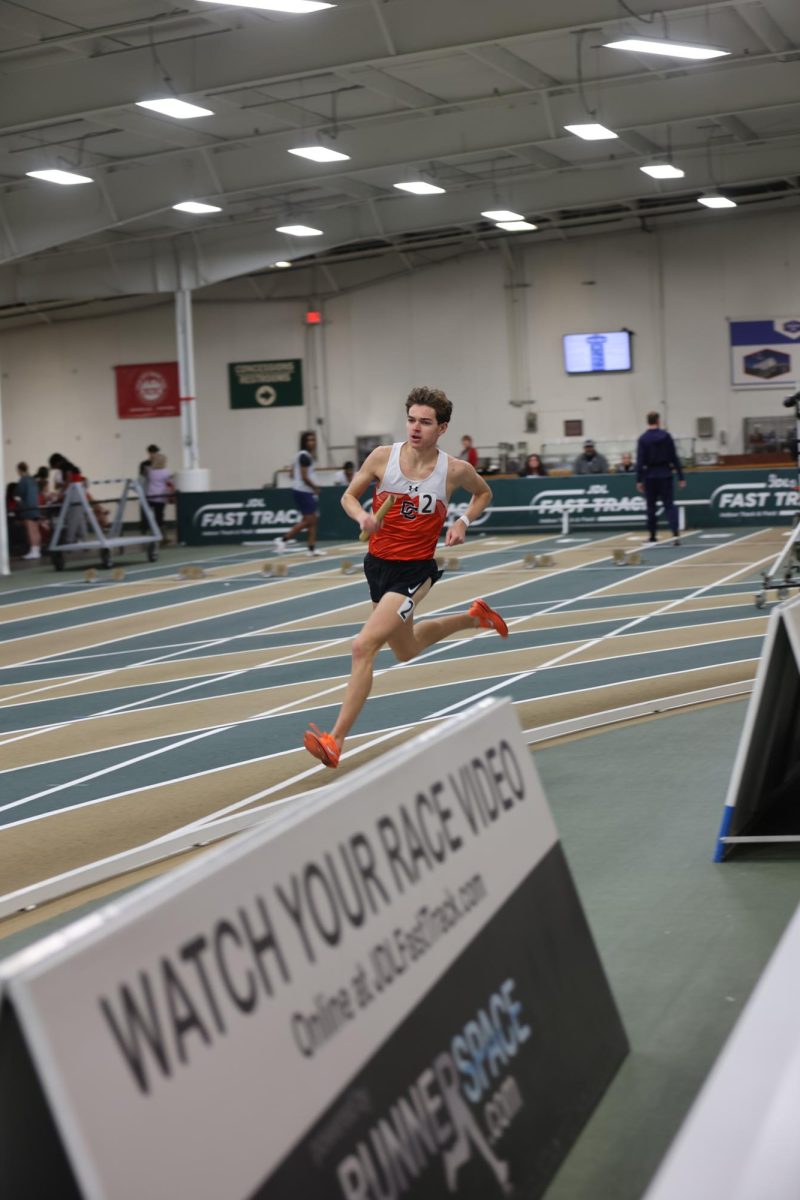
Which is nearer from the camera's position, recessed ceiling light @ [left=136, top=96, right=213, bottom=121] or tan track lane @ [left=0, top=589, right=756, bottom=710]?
tan track lane @ [left=0, top=589, right=756, bottom=710]

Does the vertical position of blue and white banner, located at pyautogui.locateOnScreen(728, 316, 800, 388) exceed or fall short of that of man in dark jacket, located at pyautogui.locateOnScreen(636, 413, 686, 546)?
it exceeds it

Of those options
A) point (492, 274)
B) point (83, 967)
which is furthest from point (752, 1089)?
point (492, 274)

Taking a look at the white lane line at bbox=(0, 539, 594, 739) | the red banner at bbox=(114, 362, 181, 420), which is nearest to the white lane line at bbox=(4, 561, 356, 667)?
the white lane line at bbox=(0, 539, 594, 739)

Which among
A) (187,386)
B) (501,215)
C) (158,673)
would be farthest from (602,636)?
(501,215)

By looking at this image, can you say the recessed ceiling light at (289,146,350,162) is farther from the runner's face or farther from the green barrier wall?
the runner's face

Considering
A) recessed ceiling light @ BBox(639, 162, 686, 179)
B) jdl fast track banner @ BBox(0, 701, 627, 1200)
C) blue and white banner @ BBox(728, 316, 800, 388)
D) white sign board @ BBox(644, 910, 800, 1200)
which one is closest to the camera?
jdl fast track banner @ BBox(0, 701, 627, 1200)

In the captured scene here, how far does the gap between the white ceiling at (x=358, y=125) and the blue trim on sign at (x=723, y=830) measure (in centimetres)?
1171

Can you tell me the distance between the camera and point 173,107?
1822 cm

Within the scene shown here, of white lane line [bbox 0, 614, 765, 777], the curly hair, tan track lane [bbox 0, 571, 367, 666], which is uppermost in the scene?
the curly hair

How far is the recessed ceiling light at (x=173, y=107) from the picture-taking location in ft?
58.5

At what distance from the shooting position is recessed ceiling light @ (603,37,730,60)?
655 inches

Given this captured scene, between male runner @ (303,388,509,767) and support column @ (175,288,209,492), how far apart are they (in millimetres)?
21210

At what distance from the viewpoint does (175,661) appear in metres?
13.4

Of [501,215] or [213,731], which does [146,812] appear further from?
[501,215]
